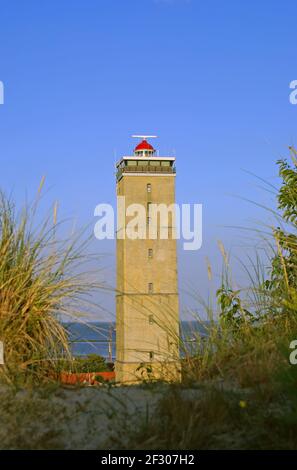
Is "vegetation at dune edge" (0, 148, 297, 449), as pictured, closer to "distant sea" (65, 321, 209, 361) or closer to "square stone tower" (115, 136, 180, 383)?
"distant sea" (65, 321, 209, 361)

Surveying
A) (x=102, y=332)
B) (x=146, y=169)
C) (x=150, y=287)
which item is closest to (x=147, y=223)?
(x=146, y=169)

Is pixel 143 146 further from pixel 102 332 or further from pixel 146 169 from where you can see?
pixel 102 332

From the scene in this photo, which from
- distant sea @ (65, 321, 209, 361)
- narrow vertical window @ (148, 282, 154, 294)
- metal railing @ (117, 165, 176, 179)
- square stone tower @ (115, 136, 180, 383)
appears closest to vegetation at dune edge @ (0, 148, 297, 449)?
distant sea @ (65, 321, 209, 361)

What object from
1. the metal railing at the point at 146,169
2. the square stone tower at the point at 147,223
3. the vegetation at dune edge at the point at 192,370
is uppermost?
the metal railing at the point at 146,169

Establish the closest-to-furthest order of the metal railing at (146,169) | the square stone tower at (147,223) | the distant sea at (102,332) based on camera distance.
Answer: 1. the distant sea at (102,332)
2. the square stone tower at (147,223)
3. the metal railing at (146,169)

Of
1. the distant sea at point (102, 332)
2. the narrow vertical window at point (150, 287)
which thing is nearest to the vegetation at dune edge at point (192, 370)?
the distant sea at point (102, 332)

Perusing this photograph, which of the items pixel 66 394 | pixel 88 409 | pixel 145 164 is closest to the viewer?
pixel 88 409

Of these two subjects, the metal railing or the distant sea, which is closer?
the distant sea

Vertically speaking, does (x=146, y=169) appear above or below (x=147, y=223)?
above

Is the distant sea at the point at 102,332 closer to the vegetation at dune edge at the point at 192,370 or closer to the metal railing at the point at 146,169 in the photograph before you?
the vegetation at dune edge at the point at 192,370

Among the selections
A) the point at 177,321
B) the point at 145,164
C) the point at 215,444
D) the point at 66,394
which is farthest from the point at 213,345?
the point at 145,164

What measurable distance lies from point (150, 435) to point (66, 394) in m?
0.82
